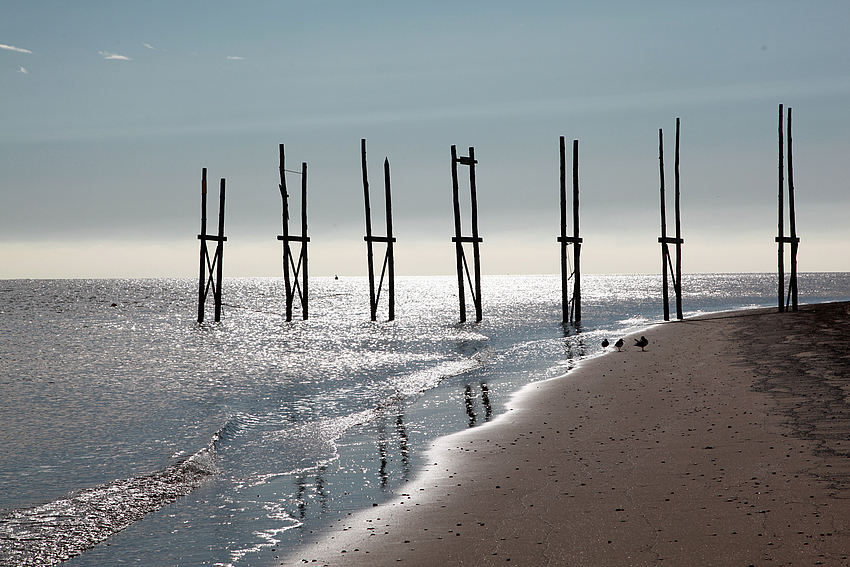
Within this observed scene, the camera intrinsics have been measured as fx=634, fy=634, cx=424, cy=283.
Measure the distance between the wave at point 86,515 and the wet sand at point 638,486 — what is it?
2206 millimetres

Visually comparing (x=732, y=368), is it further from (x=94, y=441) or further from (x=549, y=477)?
(x=94, y=441)

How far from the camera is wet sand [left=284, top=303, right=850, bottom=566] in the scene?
4328mm

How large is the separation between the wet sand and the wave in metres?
2.21

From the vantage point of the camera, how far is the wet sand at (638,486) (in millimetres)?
4328

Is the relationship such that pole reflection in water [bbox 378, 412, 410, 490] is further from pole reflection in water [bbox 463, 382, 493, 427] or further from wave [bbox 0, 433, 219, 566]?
wave [bbox 0, 433, 219, 566]

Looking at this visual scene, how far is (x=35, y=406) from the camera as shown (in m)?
13.1

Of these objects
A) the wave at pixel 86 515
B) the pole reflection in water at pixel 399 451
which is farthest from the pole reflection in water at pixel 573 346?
the wave at pixel 86 515

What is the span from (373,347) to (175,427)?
14.0 m

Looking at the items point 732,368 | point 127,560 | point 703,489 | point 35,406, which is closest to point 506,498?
point 703,489

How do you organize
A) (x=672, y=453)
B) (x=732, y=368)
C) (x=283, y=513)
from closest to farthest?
(x=283, y=513) < (x=672, y=453) < (x=732, y=368)

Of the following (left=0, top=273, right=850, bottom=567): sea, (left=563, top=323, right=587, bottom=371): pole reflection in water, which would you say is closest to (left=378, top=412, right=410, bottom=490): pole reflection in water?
(left=0, top=273, right=850, bottom=567): sea

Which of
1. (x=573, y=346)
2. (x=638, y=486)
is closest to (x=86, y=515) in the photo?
(x=638, y=486)

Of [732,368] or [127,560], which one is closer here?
[127,560]

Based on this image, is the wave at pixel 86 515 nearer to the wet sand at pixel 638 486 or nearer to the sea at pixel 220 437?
the sea at pixel 220 437
